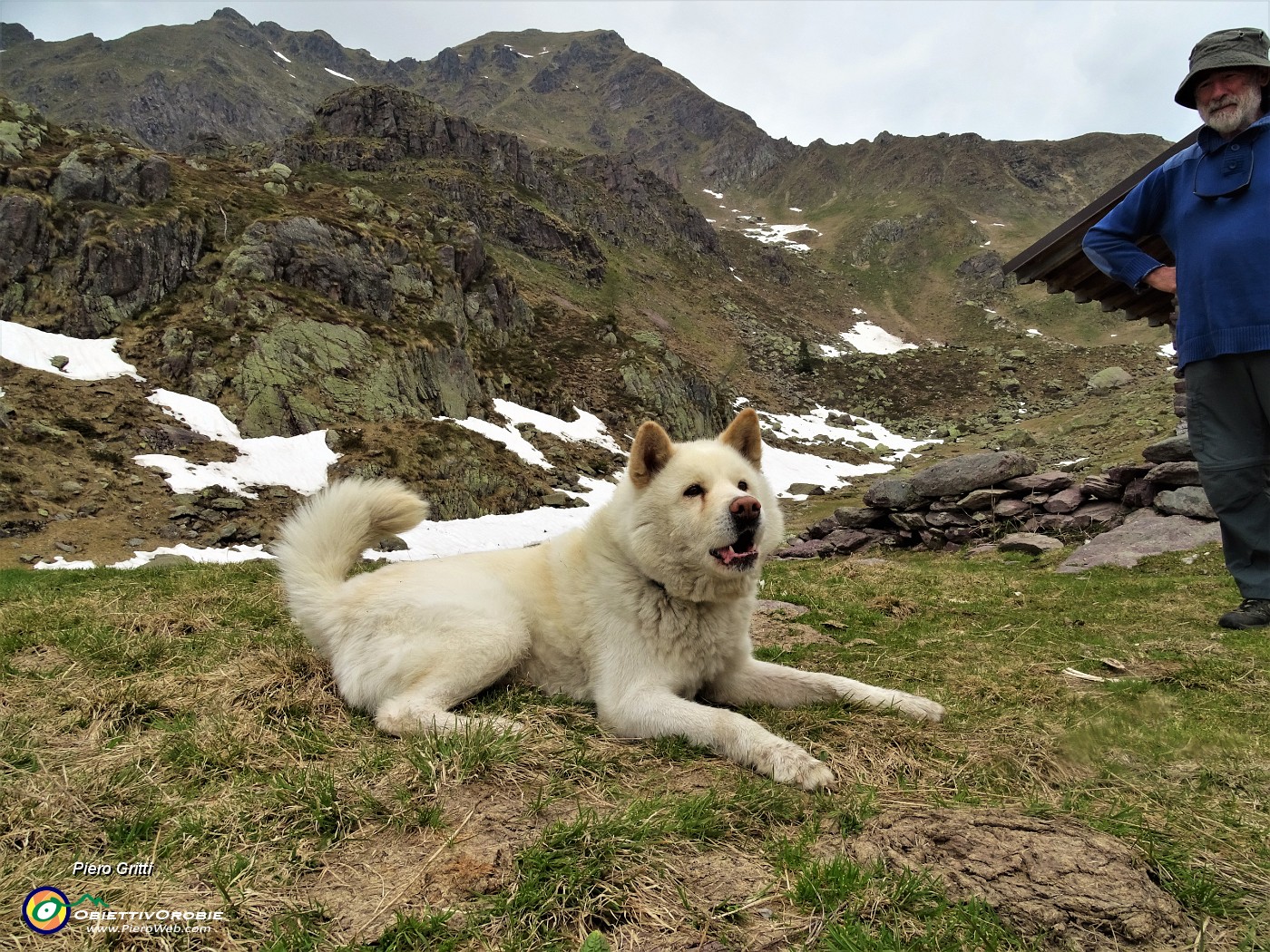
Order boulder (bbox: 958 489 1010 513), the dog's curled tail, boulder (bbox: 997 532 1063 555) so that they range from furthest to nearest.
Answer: boulder (bbox: 958 489 1010 513), boulder (bbox: 997 532 1063 555), the dog's curled tail

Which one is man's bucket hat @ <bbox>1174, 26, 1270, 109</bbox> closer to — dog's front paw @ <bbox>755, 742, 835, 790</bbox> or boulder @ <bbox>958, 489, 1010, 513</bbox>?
dog's front paw @ <bbox>755, 742, 835, 790</bbox>

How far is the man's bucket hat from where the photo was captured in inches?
206

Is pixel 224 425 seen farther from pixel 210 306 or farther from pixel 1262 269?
pixel 1262 269

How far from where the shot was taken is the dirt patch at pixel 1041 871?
1.94 m

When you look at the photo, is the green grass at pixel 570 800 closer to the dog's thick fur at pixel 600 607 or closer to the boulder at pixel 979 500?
the dog's thick fur at pixel 600 607

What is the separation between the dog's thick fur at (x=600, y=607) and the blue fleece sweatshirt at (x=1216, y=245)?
4423mm

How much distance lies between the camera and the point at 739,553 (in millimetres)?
3850

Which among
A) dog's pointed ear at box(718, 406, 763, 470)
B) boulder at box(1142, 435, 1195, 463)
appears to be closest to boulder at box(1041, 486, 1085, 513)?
boulder at box(1142, 435, 1195, 463)

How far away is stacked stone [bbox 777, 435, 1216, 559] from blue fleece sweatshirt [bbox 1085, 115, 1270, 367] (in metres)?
7.10

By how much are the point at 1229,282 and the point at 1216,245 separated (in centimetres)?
35

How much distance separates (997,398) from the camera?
62.1 m

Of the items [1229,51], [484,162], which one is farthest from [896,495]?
[484,162]

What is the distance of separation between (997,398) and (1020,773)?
225 ft

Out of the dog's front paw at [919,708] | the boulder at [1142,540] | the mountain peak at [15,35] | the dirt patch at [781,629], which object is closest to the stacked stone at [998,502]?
the boulder at [1142,540]
